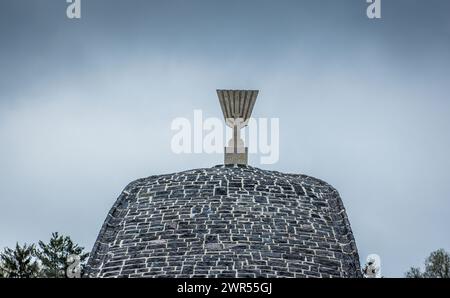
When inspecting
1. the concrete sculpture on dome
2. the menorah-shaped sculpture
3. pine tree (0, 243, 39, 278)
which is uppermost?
the menorah-shaped sculpture

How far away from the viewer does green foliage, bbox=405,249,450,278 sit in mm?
38125

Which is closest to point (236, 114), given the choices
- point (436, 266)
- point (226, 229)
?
point (226, 229)

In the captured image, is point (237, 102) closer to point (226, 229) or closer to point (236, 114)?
point (236, 114)

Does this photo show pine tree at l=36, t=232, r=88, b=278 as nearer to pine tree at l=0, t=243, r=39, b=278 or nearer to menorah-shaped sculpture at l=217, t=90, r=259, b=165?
pine tree at l=0, t=243, r=39, b=278

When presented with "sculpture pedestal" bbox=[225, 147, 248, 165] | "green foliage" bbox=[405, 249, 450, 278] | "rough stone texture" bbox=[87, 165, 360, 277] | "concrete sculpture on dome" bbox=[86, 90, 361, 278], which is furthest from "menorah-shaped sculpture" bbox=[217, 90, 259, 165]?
"green foliage" bbox=[405, 249, 450, 278]

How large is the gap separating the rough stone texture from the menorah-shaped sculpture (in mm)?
1031

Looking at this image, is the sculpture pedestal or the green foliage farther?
the green foliage

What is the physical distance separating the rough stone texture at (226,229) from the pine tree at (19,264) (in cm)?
2108

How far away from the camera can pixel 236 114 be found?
22422mm

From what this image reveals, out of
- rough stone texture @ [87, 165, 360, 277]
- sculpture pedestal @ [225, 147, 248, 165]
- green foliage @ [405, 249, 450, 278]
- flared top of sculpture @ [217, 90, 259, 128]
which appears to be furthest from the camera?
green foliage @ [405, 249, 450, 278]

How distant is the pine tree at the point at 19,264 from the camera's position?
40.2m

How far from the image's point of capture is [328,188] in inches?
808

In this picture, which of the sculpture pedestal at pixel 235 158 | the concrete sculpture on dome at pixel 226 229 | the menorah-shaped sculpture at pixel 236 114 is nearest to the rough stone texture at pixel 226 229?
the concrete sculpture on dome at pixel 226 229

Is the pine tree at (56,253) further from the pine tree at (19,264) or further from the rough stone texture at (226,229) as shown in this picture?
the rough stone texture at (226,229)
